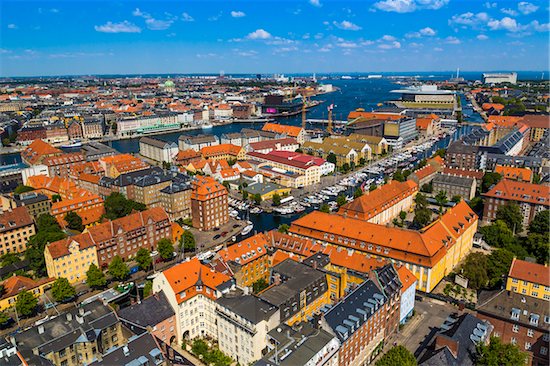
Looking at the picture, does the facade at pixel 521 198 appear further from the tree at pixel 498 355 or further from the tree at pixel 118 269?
the tree at pixel 118 269

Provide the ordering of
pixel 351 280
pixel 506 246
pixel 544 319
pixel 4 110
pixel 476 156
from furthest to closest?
pixel 4 110
pixel 476 156
pixel 506 246
pixel 351 280
pixel 544 319

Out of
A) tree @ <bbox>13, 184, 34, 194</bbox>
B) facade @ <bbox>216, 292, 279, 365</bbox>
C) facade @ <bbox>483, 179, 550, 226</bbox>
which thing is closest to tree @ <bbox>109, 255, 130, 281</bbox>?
facade @ <bbox>216, 292, 279, 365</bbox>

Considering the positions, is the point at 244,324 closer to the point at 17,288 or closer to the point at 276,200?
the point at 17,288

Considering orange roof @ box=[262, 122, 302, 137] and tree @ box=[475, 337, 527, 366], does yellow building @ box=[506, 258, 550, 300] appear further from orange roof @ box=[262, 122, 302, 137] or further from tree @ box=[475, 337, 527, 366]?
orange roof @ box=[262, 122, 302, 137]

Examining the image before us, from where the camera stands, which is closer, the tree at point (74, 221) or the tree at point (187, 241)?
the tree at point (187, 241)

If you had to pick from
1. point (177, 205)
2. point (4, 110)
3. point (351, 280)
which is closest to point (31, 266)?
point (177, 205)

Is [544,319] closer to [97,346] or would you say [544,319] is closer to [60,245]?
[97,346]

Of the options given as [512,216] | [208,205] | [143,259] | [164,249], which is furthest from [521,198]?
[143,259]

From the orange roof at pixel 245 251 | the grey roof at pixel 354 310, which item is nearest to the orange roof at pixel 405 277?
the grey roof at pixel 354 310
